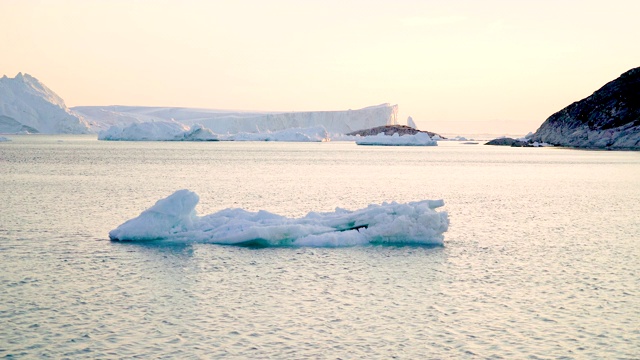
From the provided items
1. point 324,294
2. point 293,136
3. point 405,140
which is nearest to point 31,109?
point 293,136

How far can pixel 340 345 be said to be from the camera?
825 cm

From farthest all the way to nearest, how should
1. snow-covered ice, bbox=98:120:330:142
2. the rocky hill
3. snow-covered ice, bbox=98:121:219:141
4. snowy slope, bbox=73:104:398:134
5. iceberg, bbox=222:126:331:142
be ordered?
snowy slope, bbox=73:104:398:134, iceberg, bbox=222:126:331:142, snow-covered ice, bbox=98:121:219:141, snow-covered ice, bbox=98:120:330:142, the rocky hill

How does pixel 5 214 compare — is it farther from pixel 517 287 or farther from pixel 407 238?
pixel 517 287

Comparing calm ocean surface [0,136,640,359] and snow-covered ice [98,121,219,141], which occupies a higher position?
snow-covered ice [98,121,219,141]

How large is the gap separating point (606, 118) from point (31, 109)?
4312 inches

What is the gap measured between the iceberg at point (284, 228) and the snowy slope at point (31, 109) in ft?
439

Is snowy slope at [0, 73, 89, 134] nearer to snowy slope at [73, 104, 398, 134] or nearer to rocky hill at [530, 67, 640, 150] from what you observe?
snowy slope at [73, 104, 398, 134]

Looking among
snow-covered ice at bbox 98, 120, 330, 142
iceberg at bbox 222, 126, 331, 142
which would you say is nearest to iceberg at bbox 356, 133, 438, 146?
iceberg at bbox 222, 126, 331, 142

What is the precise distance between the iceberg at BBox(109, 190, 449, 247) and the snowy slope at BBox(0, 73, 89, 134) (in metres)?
134

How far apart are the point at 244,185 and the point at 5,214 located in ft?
44.0

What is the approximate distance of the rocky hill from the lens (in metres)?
85.7

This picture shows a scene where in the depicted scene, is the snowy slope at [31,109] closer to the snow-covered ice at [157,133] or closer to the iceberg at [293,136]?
the snow-covered ice at [157,133]

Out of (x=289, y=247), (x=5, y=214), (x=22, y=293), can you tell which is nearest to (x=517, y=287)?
(x=289, y=247)

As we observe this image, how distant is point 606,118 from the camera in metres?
88.6
